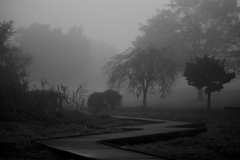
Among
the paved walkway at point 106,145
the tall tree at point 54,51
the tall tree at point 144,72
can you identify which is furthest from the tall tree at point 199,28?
the paved walkway at point 106,145

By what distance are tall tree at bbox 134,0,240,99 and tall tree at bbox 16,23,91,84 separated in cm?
1779

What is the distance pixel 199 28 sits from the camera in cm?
3356

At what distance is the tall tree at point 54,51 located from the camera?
48.3 m

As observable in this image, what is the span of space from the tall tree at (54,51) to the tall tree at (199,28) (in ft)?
58.4

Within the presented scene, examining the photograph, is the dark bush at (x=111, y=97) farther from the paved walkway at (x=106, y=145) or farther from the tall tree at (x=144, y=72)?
the paved walkway at (x=106, y=145)

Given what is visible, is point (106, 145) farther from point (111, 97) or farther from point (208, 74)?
point (111, 97)

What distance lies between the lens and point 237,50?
3150 cm

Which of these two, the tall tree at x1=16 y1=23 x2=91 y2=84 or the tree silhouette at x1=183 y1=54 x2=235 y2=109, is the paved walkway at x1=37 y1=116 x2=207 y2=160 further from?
the tall tree at x1=16 y1=23 x2=91 y2=84

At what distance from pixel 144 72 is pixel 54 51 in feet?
94.5

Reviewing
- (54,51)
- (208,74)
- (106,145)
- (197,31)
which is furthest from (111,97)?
(54,51)

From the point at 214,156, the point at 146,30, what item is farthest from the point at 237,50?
the point at 214,156

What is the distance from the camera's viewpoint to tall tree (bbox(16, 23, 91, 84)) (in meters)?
48.3

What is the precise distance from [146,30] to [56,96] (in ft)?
85.5

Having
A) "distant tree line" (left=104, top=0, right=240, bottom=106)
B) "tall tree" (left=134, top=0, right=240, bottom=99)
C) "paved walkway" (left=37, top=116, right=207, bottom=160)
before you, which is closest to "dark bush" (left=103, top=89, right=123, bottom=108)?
"distant tree line" (left=104, top=0, right=240, bottom=106)
